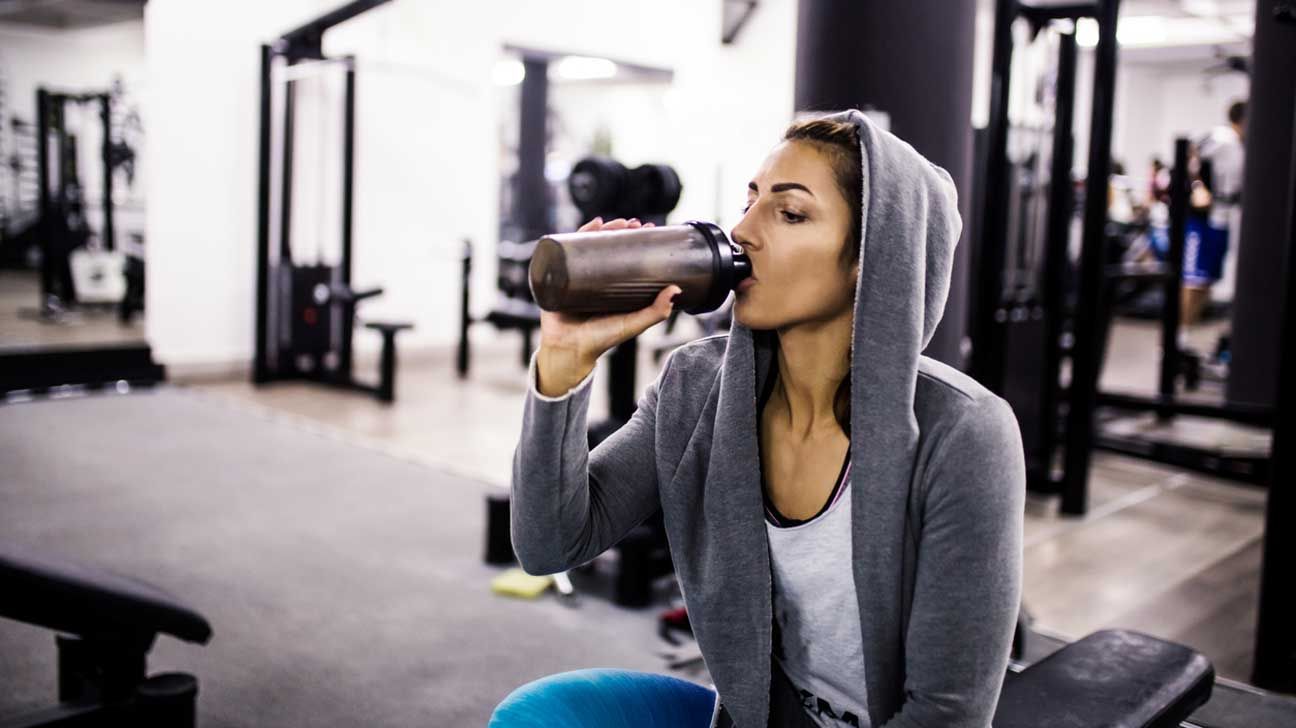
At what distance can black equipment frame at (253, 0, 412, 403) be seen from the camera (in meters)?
6.02

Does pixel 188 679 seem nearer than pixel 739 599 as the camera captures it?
No

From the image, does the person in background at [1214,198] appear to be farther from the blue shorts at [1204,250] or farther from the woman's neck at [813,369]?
the woman's neck at [813,369]

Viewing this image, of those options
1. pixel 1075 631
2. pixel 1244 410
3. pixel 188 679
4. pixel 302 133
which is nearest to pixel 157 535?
pixel 188 679

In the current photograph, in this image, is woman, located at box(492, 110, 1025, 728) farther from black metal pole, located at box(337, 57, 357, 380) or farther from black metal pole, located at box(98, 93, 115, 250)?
black metal pole, located at box(98, 93, 115, 250)

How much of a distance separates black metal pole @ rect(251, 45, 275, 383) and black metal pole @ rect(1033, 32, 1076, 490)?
4.18 m

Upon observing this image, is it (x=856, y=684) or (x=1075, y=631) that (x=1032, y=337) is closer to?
(x=1075, y=631)

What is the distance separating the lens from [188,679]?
6.83ft

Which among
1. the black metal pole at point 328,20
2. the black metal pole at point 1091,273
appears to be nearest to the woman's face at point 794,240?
the black metal pole at point 1091,273

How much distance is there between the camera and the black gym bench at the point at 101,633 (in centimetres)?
185

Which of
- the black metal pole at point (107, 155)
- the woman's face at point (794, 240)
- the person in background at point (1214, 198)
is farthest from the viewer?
the black metal pole at point (107, 155)

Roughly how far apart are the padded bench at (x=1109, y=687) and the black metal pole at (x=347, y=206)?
204 inches

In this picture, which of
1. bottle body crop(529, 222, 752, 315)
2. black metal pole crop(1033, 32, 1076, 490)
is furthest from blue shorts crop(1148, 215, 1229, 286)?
bottle body crop(529, 222, 752, 315)

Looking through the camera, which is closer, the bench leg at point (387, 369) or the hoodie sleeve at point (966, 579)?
the hoodie sleeve at point (966, 579)

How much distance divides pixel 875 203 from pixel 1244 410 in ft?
15.1
